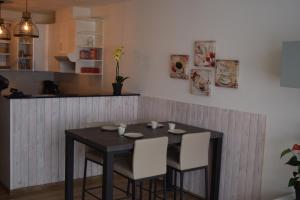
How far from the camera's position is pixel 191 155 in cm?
358

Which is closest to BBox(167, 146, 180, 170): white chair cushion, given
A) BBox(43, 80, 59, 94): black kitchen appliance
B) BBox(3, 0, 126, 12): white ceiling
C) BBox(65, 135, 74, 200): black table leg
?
BBox(65, 135, 74, 200): black table leg

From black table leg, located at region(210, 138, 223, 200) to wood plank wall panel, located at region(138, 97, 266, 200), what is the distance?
2.5 inches

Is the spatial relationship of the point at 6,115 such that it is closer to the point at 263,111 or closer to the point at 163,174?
the point at 163,174

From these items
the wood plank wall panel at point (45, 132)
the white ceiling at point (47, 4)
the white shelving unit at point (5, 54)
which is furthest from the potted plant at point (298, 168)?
the white shelving unit at point (5, 54)

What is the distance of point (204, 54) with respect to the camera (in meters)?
3.99

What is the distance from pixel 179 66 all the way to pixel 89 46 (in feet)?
7.02

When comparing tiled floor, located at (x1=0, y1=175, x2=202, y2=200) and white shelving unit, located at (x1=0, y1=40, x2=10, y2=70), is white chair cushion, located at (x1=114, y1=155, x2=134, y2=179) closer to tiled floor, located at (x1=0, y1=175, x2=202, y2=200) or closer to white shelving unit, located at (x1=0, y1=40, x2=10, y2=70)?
tiled floor, located at (x1=0, y1=175, x2=202, y2=200)

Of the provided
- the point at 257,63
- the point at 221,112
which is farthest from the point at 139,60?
the point at 257,63

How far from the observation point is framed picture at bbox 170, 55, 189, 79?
4246 millimetres

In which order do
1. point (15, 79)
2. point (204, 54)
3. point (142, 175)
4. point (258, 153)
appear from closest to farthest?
point (142, 175), point (258, 153), point (204, 54), point (15, 79)

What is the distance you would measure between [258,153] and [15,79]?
17.7 ft

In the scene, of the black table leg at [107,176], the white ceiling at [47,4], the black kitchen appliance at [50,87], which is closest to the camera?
the black table leg at [107,176]

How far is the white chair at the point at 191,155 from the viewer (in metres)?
3.51

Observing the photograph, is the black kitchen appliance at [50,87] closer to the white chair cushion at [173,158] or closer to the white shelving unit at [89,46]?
the white shelving unit at [89,46]
